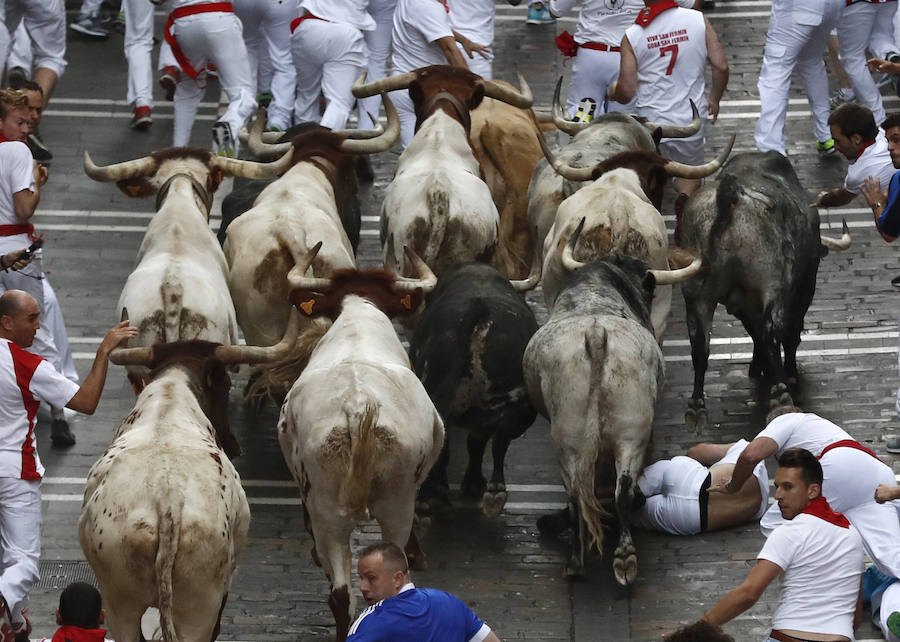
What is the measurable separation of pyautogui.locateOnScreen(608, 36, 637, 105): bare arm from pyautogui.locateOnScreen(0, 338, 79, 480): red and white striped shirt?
7.22m

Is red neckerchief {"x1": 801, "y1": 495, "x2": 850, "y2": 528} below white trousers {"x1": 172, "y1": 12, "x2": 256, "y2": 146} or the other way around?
the other way around

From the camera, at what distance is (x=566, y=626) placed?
1191cm

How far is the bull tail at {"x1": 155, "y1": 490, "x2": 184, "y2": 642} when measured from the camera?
9.68 meters

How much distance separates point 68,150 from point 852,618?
11843mm

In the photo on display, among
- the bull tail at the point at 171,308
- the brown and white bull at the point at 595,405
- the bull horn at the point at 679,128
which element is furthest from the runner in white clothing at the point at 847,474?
the bull horn at the point at 679,128

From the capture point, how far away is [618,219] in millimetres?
13805

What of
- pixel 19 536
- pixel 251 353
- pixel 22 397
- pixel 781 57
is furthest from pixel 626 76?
pixel 19 536

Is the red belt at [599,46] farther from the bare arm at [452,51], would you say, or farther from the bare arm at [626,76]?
the bare arm at [452,51]

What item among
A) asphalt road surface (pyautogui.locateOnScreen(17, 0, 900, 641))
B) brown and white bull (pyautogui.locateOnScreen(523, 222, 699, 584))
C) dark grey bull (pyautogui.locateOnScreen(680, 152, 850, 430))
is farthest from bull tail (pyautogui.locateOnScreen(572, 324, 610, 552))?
dark grey bull (pyautogui.locateOnScreen(680, 152, 850, 430))

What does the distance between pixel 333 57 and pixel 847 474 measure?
8484 millimetres

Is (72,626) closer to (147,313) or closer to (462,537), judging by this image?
(147,313)

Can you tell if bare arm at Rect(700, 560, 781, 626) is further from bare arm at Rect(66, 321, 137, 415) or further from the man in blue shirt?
bare arm at Rect(66, 321, 137, 415)

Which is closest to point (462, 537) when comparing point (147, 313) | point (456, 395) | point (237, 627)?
point (456, 395)

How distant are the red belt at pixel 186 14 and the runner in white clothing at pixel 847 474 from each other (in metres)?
Result: 8.27
